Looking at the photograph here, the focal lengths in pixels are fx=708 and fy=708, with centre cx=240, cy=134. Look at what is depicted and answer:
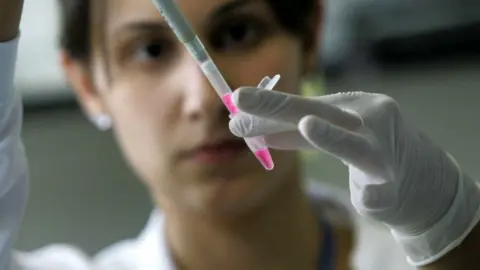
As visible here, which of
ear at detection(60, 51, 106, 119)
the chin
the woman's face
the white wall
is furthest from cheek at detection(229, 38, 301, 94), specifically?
the white wall

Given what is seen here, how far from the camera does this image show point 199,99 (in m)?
0.82

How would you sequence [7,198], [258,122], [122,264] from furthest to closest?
1. [122,264]
2. [7,198]
3. [258,122]

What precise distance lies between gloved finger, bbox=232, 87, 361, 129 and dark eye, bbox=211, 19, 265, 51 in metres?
0.32

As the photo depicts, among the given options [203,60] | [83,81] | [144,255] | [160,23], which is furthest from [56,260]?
[203,60]

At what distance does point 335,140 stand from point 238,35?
0.36 m

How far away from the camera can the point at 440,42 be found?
1.25 meters

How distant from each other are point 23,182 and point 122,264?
29cm

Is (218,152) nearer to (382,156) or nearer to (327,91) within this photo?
(382,156)

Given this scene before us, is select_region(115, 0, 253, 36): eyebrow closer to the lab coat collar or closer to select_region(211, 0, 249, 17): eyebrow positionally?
select_region(211, 0, 249, 17): eyebrow

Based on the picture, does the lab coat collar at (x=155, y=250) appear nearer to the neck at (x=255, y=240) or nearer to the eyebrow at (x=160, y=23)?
the neck at (x=255, y=240)

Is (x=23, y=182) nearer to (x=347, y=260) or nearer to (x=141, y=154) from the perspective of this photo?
(x=141, y=154)

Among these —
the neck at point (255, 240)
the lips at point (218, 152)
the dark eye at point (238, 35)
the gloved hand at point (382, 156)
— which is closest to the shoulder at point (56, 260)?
the neck at point (255, 240)

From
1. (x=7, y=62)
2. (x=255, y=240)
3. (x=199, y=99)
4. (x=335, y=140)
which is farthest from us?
(x=255, y=240)

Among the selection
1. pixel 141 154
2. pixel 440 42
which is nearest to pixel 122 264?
pixel 141 154
